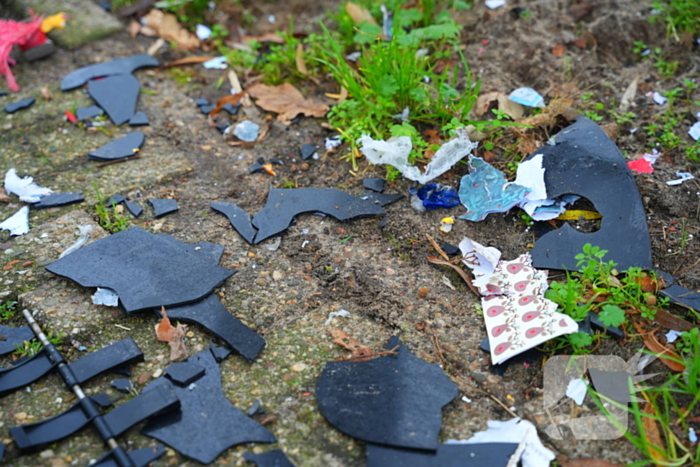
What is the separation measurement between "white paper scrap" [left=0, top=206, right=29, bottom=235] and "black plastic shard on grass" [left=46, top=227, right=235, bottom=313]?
1.36ft

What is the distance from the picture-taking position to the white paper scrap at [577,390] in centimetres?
191

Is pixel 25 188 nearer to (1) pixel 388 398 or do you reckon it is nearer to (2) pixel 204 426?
(2) pixel 204 426

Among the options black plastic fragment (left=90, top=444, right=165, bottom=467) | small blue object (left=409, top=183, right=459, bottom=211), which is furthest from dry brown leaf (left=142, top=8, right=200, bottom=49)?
black plastic fragment (left=90, top=444, right=165, bottom=467)

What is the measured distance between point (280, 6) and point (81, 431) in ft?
11.7

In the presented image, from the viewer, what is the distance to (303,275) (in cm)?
240

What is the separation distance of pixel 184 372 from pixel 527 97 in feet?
A: 7.62

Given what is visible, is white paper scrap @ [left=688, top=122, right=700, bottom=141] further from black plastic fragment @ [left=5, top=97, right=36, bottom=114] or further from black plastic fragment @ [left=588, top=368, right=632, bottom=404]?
black plastic fragment @ [left=5, top=97, right=36, bottom=114]

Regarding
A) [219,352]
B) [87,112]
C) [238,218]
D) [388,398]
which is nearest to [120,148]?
[87,112]

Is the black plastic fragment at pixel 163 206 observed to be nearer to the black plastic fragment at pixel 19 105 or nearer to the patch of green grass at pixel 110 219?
the patch of green grass at pixel 110 219

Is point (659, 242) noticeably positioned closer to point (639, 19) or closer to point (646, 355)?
point (646, 355)

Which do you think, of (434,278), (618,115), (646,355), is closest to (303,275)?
(434,278)

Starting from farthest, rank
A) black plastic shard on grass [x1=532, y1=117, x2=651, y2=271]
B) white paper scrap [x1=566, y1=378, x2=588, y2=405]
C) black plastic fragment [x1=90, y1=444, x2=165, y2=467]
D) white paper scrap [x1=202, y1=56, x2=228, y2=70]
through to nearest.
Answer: white paper scrap [x1=202, y1=56, x2=228, y2=70] < black plastic shard on grass [x1=532, y1=117, x2=651, y2=271] < white paper scrap [x1=566, y1=378, x2=588, y2=405] < black plastic fragment [x1=90, y1=444, x2=165, y2=467]

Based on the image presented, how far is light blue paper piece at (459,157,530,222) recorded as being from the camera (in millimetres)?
2549

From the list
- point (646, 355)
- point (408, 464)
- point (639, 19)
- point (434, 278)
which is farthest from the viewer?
point (639, 19)
